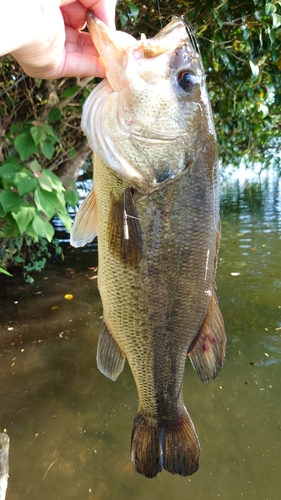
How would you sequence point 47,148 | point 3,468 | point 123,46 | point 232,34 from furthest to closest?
point 232,34
point 47,148
point 3,468
point 123,46

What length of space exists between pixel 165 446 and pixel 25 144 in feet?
8.10

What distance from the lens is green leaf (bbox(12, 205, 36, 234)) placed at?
113 inches

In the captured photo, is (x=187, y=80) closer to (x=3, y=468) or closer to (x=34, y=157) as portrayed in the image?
(x=3, y=468)

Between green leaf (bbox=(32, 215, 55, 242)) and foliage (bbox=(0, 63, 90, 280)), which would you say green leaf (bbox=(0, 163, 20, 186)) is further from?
green leaf (bbox=(32, 215, 55, 242))

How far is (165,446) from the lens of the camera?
1.59 meters

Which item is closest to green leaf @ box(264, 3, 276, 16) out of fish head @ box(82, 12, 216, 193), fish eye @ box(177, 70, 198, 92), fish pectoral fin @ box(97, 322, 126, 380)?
fish head @ box(82, 12, 216, 193)

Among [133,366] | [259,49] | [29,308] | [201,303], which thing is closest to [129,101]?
[201,303]

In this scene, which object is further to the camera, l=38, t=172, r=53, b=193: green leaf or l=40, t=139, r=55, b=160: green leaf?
l=40, t=139, r=55, b=160: green leaf

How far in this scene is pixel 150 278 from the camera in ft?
4.57

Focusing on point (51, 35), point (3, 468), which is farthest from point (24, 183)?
point (3, 468)

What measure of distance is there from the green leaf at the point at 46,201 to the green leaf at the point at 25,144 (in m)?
0.39

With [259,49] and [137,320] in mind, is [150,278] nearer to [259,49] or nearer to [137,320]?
[137,320]

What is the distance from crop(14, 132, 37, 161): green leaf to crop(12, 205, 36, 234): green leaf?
1.43 ft

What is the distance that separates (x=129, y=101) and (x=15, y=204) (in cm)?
190
